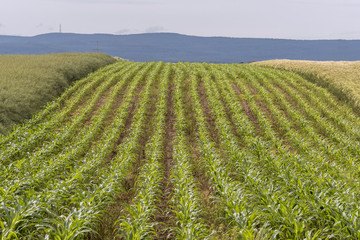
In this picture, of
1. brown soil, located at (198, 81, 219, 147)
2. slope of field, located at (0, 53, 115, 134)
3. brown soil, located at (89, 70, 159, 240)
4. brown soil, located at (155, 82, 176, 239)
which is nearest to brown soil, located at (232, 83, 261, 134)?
brown soil, located at (198, 81, 219, 147)

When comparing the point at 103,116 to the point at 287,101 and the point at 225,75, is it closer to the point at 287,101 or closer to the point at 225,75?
the point at 287,101

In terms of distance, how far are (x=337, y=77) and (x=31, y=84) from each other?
28.9 metres

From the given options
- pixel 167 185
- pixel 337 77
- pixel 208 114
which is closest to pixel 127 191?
pixel 167 185

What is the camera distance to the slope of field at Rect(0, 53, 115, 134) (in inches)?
618

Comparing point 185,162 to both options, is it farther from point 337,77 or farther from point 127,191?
point 337,77

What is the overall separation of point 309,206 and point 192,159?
566cm

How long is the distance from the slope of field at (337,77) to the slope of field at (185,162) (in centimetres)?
149

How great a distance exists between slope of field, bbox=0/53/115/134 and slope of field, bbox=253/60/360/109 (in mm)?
24482

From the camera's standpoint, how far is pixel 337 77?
27.7 meters

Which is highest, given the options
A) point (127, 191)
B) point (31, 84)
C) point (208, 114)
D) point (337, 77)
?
point (337, 77)

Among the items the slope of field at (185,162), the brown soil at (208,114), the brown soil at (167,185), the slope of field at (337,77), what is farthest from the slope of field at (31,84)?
the slope of field at (337,77)

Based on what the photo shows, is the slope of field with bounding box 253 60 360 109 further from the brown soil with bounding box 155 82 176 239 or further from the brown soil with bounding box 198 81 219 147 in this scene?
the brown soil with bounding box 155 82 176 239

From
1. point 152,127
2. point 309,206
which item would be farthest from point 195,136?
point 309,206

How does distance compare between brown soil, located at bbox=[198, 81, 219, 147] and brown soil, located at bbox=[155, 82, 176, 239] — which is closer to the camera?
brown soil, located at bbox=[155, 82, 176, 239]
